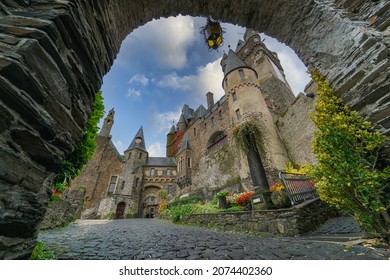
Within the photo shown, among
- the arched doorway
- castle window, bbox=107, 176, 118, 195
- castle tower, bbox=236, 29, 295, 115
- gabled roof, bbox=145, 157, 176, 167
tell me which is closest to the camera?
castle tower, bbox=236, 29, 295, 115

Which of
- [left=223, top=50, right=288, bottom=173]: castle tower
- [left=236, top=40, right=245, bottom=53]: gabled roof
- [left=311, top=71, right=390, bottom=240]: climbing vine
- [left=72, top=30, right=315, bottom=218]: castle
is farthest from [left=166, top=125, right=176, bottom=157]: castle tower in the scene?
[left=311, top=71, right=390, bottom=240]: climbing vine

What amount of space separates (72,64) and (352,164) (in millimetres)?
3659

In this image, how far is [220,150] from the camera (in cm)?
1861

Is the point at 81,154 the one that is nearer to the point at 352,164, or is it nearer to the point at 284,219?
the point at 352,164

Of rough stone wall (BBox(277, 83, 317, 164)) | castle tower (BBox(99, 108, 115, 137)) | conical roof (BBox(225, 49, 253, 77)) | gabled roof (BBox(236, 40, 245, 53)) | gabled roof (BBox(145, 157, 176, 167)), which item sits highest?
gabled roof (BBox(236, 40, 245, 53))

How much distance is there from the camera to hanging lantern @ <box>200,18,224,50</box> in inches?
163

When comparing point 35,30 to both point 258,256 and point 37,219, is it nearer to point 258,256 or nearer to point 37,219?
point 37,219

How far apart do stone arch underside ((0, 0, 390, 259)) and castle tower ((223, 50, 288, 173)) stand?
1097 cm

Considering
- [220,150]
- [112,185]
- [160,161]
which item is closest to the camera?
[220,150]

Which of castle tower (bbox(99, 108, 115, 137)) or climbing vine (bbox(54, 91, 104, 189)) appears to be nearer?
climbing vine (bbox(54, 91, 104, 189))

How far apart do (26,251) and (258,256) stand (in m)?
2.74

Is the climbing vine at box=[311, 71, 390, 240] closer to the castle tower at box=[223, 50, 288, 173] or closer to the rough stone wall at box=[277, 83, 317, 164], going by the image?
the castle tower at box=[223, 50, 288, 173]

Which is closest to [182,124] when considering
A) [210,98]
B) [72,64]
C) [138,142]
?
[210,98]

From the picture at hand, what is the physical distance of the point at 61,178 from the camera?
2166 mm
